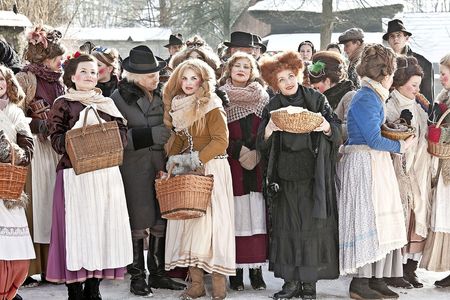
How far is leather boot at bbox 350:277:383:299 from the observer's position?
650cm

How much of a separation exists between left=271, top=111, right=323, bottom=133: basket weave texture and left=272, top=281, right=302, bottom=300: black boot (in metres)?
1.31

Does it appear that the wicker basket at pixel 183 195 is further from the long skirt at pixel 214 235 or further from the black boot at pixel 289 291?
the black boot at pixel 289 291

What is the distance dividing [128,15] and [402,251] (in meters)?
46.0

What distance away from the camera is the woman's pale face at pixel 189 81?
21.0ft

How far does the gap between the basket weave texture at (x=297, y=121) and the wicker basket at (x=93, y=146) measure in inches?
50.3

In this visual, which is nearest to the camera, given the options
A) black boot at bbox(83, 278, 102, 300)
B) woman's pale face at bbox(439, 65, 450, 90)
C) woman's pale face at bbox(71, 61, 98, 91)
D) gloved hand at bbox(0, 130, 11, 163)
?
gloved hand at bbox(0, 130, 11, 163)

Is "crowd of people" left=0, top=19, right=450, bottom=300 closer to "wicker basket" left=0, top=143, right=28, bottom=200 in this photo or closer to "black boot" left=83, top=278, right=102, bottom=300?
"black boot" left=83, top=278, right=102, bottom=300

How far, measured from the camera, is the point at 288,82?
6.47 metres

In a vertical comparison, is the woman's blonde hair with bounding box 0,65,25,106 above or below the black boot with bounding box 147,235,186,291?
above

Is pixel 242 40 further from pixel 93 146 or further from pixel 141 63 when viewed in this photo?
pixel 93 146

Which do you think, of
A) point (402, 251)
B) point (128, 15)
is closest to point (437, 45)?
point (128, 15)

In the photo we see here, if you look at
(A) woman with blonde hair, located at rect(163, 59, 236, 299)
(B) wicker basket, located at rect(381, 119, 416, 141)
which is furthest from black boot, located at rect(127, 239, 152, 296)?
(B) wicker basket, located at rect(381, 119, 416, 141)

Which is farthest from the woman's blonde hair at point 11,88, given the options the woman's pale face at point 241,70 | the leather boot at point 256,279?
the leather boot at point 256,279

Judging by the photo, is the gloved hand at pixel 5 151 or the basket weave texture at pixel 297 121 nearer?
the gloved hand at pixel 5 151
